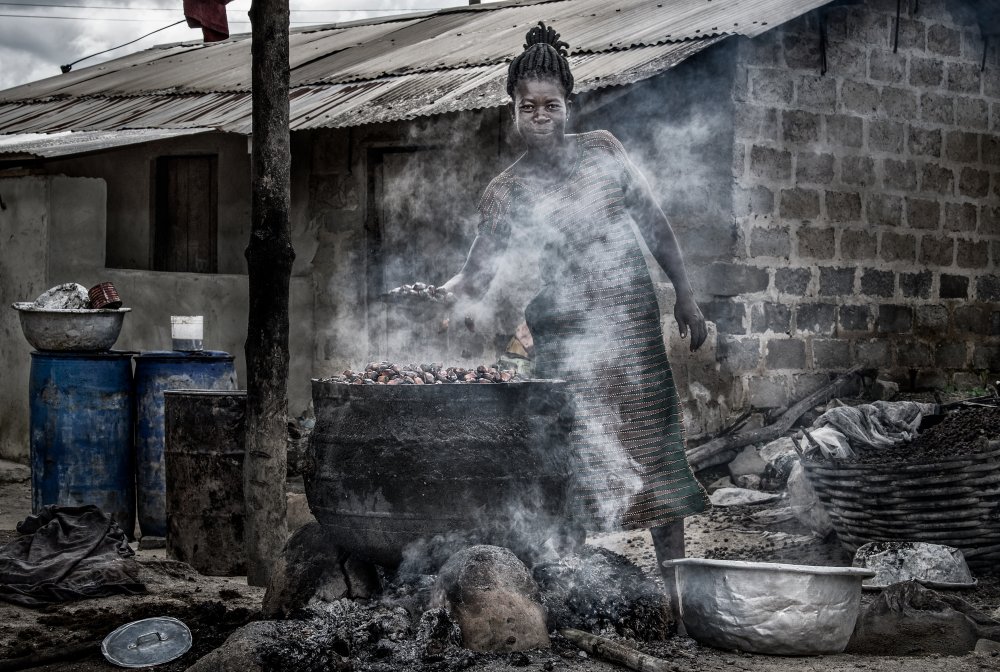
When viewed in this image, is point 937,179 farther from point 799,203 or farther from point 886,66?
point 799,203

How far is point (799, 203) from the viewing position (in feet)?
26.7

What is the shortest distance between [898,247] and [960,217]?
2.46 feet

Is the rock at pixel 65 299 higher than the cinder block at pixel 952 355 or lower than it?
higher

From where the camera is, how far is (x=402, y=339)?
32.1 ft

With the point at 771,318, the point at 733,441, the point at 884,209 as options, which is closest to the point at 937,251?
the point at 884,209

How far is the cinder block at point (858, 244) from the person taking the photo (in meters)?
8.34

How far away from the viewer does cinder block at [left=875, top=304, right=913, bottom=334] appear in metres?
8.56

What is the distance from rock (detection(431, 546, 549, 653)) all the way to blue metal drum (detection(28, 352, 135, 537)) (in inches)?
121

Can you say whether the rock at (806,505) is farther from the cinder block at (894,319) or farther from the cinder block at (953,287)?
the cinder block at (953,287)

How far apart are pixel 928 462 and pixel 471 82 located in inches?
168

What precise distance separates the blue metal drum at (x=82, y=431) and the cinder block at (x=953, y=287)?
621 cm

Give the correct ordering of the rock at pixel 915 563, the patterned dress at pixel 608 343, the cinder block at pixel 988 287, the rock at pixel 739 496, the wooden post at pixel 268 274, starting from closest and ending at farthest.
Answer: the patterned dress at pixel 608 343
the rock at pixel 915 563
the wooden post at pixel 268 274
the rock at pixel 739 496
the cinder block at pixel 988 287

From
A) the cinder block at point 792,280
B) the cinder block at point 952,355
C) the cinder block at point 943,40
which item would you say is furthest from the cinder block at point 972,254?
the cinder block at point 792,280

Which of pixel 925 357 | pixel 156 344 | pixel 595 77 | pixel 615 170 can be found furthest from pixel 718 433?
pixel 156 344
